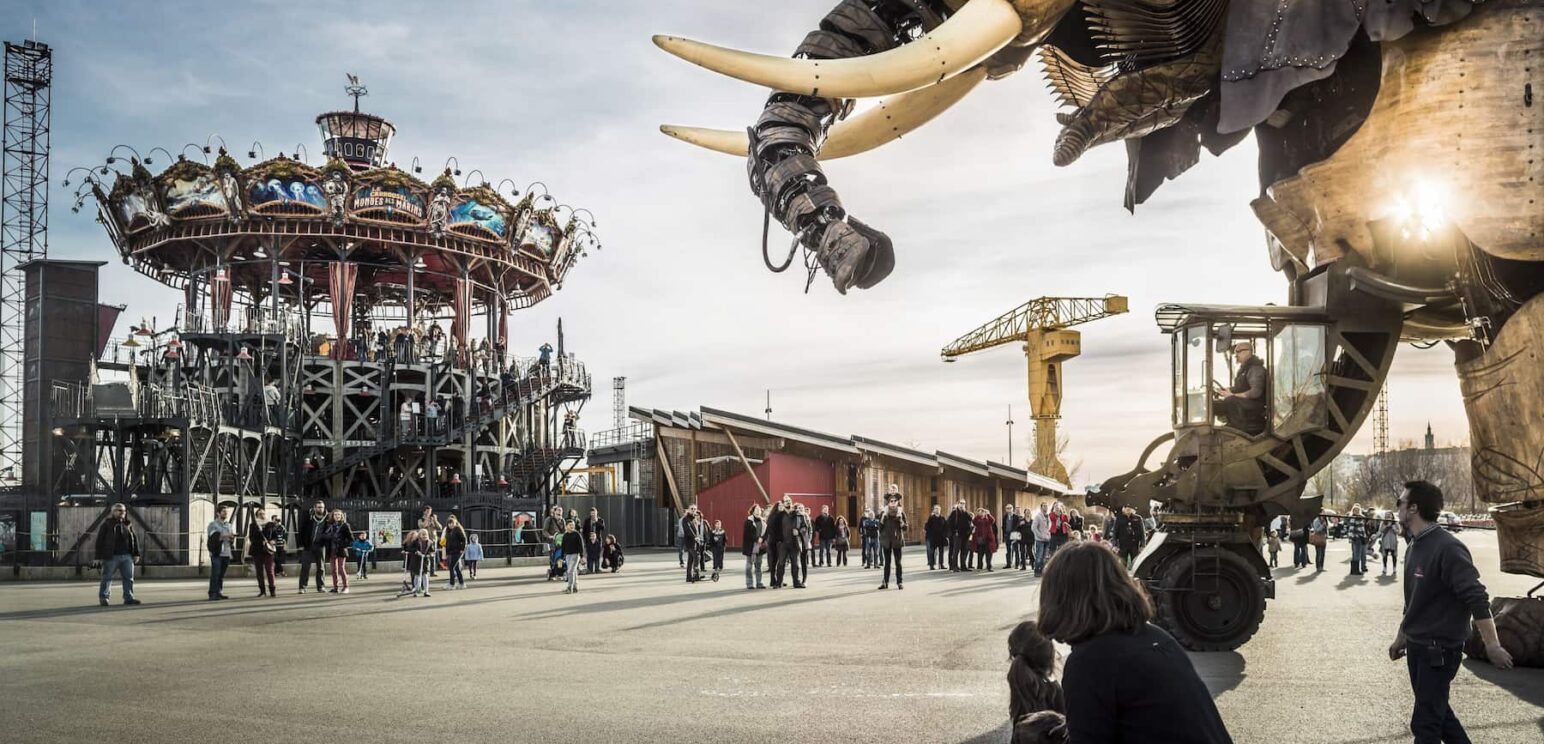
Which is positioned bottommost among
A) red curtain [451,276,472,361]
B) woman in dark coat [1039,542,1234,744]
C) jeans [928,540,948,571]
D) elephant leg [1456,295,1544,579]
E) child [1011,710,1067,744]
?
jeans [928,540,948,571]

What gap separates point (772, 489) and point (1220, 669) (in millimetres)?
28462

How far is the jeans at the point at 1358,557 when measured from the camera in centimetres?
2386

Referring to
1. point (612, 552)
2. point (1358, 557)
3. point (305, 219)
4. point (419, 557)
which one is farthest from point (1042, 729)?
point (305, 219)

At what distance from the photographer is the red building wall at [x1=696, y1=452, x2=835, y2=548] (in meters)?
37.7

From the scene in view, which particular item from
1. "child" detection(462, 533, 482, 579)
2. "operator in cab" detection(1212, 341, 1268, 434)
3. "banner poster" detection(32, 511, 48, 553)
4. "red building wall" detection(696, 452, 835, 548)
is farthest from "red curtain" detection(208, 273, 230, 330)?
"operator in cab" detection(1212, 341, 1268, 434)

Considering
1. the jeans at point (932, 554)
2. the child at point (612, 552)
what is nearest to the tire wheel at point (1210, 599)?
the jeans at point (932, 554)

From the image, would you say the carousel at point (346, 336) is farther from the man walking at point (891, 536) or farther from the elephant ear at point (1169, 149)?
the elephant ear at point (1169, 149)

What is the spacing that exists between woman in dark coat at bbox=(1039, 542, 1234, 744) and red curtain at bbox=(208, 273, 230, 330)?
140 feet

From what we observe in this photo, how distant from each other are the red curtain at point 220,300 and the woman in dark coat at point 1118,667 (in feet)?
140

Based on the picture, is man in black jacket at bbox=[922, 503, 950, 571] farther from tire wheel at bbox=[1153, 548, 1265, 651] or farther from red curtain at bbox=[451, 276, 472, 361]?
red curtain at bbox=[451, 276, 472, 361]

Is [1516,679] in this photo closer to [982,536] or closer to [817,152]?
[817,152]

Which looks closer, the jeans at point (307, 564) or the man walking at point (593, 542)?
the jeans at point (307, 564)

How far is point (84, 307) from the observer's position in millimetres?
36000

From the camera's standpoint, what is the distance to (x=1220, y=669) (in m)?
9.23
